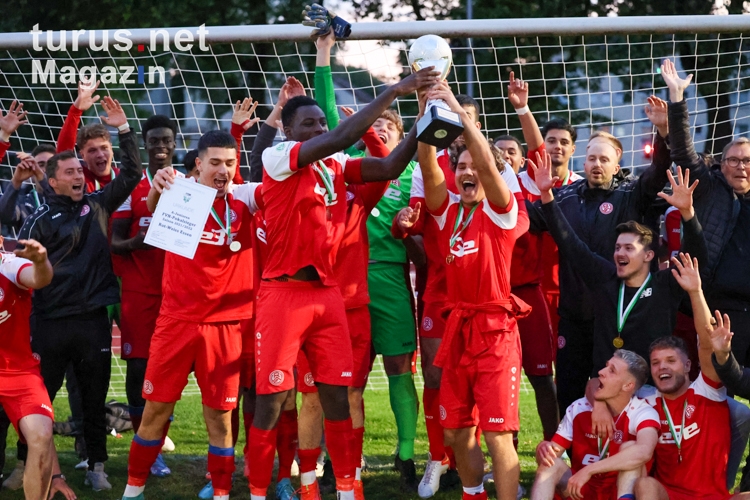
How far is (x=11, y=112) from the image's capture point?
7008 millimetres

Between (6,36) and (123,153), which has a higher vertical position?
(6,36)

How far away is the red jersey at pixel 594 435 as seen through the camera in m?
5.46

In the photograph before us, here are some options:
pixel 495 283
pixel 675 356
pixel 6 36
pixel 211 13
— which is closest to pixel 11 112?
pixel 6 36

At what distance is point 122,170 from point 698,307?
3.74 metres

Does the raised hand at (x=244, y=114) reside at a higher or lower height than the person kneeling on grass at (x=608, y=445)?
higher

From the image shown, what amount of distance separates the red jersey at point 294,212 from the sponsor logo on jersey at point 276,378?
1.78ft

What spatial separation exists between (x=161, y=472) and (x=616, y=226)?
358 centimetres

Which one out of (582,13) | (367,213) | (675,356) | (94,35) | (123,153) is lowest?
(675,356)

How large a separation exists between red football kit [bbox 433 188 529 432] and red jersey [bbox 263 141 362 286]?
0.74 m

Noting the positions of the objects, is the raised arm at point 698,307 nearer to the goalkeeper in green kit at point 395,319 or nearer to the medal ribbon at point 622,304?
the medal ribbon at point 622,304

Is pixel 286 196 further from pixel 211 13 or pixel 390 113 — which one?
pixel 211 13

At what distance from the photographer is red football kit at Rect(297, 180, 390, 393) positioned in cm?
598

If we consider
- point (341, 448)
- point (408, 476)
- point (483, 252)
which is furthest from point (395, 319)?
point (341, 448)

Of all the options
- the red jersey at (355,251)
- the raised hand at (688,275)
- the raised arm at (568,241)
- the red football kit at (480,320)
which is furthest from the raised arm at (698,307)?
the red jersey at (355,251)
